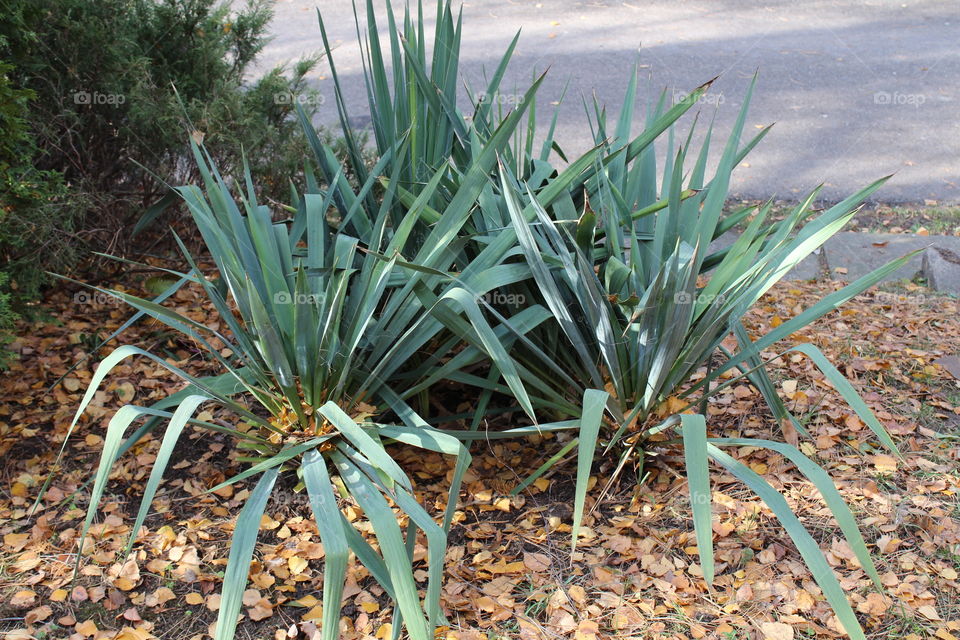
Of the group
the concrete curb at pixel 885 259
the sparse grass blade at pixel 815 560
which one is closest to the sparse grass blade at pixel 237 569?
the sparse grass blade at pixel 815 560

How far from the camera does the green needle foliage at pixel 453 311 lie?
6.28ft

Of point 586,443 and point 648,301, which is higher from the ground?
point 648,301

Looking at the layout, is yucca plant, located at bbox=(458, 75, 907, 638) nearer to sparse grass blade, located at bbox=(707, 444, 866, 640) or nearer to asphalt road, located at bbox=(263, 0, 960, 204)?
sparse grass blade, located at bbox=(707, 444, 866, 640)

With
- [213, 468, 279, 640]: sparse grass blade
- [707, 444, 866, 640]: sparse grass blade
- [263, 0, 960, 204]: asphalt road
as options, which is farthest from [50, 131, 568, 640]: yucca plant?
[263, 0, 960, 204]: asphalt road

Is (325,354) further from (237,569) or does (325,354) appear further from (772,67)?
(772,67)

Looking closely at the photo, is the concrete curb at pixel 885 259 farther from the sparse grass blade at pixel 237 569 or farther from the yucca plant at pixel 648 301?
the sparse grass blade at pixel 237 569

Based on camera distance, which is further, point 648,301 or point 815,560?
point 648,301

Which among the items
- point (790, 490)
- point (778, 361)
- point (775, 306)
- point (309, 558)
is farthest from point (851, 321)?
point (309, 558)

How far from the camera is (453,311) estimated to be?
2123 mm

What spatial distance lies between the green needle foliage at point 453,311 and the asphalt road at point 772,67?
215 centimetres

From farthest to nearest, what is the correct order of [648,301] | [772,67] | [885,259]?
1. [772,67]
2. [885,259]
3. [648,301]

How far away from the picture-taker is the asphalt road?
5.28 m

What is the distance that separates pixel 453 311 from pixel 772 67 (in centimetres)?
567

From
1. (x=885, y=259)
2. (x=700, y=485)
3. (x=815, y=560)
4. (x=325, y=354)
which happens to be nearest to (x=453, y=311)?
(x=325, y=354)
